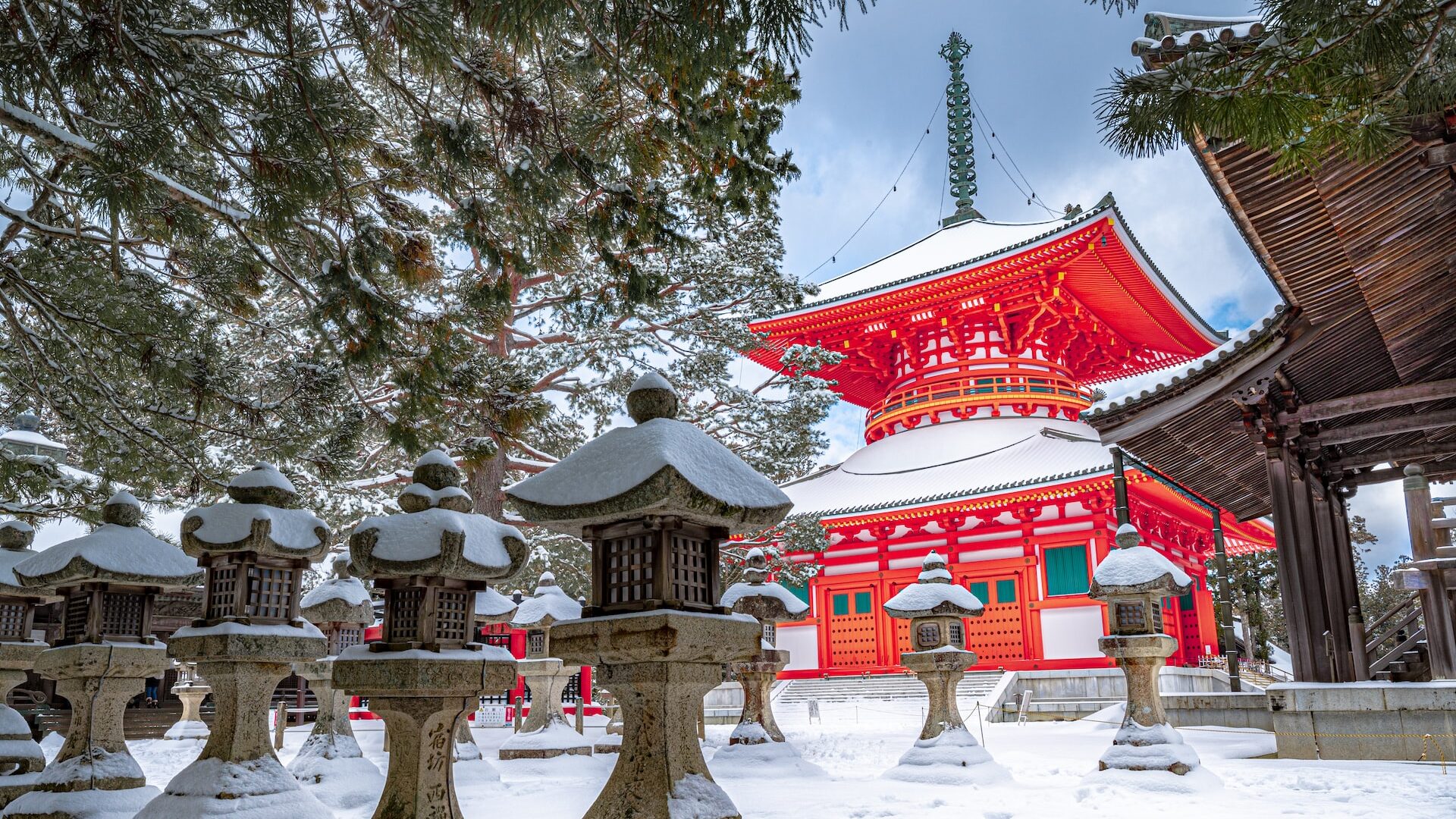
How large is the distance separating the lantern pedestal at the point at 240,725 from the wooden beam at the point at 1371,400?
1007 cm

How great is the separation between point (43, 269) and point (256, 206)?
2084 millimetres

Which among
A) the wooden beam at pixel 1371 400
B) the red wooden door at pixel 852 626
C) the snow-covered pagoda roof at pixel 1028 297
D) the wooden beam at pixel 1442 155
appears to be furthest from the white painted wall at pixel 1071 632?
the wooden beam at pixel 1442 155

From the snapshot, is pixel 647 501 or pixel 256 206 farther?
pixel 256 206

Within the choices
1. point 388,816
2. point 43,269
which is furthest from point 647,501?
point 43,269

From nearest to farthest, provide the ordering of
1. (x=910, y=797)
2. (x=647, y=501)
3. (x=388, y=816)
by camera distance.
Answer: (x=647, y=501), (x=388, y=816), (x=910, y=797)

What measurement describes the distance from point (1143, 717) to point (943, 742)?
79.3 inches

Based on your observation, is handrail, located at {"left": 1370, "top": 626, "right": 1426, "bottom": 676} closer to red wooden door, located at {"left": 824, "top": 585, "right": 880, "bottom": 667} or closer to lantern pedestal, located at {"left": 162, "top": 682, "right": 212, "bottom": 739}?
red wooden door, located at {"left": 824, "top": 585, "right": 880, "bottom": 667}

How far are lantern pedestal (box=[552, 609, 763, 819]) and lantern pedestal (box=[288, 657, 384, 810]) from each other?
14.7 ft

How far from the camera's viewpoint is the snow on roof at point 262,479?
239 inches

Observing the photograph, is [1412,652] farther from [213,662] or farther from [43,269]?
[43,269]

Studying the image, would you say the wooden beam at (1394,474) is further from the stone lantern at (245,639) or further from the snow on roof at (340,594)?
the snow on roof at (340,594)

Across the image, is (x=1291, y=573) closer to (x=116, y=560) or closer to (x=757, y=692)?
(x=757, y=692)

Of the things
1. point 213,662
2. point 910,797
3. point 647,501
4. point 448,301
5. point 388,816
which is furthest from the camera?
point 448,301

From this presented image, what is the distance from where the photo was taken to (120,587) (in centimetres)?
671
